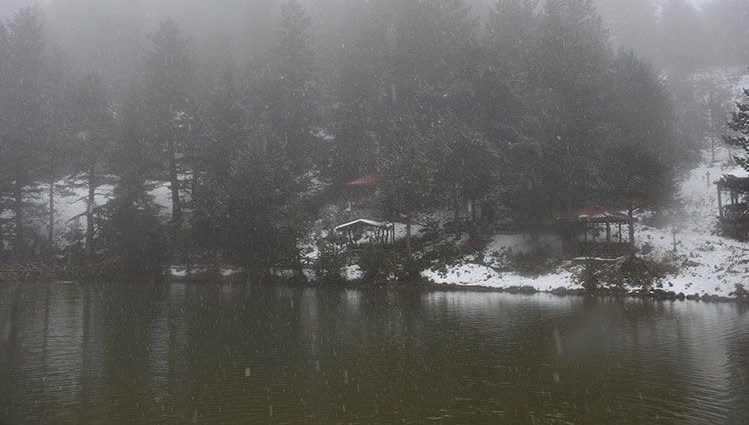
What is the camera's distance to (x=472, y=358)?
49.7ft

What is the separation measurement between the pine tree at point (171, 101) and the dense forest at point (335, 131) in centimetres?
17

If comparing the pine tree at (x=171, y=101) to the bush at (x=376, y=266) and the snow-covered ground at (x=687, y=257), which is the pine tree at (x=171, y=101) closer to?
the bush at (x=376, y=266)

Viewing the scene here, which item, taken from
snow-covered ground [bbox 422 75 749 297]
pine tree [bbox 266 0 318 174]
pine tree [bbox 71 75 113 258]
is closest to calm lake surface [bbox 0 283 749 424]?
snow-covered ground [bbox 422 75 749 297]

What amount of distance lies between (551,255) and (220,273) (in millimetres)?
23467

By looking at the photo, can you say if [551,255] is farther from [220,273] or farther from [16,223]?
[16,223]

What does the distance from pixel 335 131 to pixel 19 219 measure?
2725cm

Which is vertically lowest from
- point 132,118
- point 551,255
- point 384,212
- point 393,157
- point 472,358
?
point 472,358

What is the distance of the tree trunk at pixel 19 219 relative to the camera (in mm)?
44688

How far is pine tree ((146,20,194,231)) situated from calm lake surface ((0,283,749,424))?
2284 centimetres

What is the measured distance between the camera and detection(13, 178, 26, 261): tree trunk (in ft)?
147

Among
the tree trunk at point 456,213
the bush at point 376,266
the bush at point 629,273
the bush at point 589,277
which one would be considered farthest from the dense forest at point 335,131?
the bush at point 589,277

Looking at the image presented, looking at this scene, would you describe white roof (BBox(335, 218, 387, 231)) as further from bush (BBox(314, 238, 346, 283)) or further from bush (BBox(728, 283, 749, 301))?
bush (BBox(728, 283, 749, 301))

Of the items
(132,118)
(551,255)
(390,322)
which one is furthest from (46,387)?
(132,118)

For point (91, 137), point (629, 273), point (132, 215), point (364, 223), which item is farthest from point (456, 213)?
point (91, 137)
